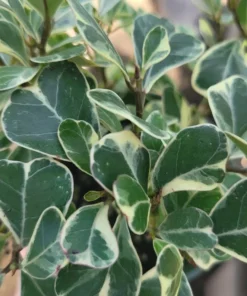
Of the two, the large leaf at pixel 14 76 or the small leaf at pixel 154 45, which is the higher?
the large leaf at pixel 14 76

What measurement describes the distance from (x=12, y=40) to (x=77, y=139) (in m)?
0.10

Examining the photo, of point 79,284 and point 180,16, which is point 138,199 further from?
point 180,16

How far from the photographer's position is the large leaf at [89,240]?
0.94 ft

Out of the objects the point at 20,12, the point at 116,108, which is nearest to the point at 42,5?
the point at 20,12

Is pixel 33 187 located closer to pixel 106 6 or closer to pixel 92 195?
pixel 92 195

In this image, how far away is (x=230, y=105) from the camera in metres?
0.38

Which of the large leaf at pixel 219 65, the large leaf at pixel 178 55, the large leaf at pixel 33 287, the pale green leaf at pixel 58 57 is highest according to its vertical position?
the pale green leaf at pixel 58 57

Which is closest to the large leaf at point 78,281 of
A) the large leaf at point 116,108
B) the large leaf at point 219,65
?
the large leaf at point 116,108

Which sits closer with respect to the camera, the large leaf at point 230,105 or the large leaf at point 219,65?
the large leaf at point 230,105

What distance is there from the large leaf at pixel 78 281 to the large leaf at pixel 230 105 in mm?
147

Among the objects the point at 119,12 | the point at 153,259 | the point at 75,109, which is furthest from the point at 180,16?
the point at 75,109

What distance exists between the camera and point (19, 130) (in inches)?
13.0

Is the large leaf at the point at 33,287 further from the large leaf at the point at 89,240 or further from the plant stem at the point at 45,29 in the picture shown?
the plant stem at the point at 45,29

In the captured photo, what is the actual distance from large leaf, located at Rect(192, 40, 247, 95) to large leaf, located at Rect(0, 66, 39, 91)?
0.67ft
